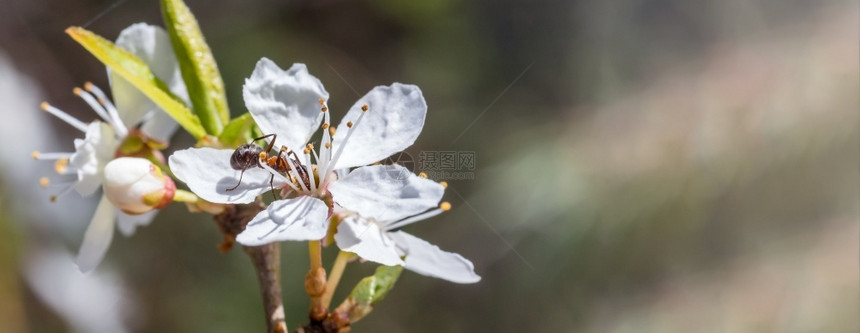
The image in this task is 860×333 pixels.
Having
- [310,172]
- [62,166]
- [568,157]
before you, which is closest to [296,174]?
[310,172]

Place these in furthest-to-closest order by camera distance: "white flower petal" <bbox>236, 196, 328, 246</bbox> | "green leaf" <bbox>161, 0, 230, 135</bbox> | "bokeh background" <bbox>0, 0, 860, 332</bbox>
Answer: "bokeh background" <bbox>0, 0, 860, 332</bbox>, "green leaf" <bbox>161, 0, 230, 135</bbox>, "white flower petal" <bbox>236, 196, 328, 246</bbox>

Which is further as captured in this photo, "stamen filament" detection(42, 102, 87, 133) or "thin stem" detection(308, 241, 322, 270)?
"stamen filament" detection(42, 102, 87, 133)

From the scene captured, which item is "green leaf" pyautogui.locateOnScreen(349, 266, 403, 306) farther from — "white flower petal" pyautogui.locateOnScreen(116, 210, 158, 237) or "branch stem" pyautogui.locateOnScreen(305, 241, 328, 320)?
"white flower petal" pyautogui.locateOnScreen(116, 210, 158, 237)

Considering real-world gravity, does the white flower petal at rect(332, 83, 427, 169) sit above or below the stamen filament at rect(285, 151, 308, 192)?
above

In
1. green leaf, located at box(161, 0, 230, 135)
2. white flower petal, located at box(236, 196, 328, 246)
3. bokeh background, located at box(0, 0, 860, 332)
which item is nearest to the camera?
white flower petal, located at box(236, 196, 328, 246)

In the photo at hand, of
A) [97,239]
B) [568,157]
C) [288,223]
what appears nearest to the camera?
[288,223]

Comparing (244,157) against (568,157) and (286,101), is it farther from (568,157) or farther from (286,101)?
(568,157)

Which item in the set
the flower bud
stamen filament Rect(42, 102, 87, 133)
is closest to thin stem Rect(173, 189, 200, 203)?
the flower bud
